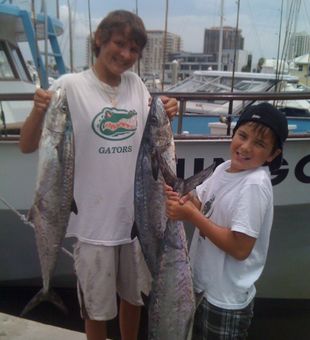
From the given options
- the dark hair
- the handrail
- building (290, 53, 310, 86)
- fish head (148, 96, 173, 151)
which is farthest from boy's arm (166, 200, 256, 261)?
building (290, 53, 310, 86)

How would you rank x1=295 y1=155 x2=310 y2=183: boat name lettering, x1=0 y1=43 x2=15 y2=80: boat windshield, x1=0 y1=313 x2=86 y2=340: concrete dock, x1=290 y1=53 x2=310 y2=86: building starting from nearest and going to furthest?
x1=0 y1=313 x2=86 y2=340: concrete dock < x1=295 y1=155 x2=310 y2=183: boat name lettering < x1=0 y1=43 x2=15 y2=80: boat windshield < x1=290 y1=53 x2=310 y2=86: building

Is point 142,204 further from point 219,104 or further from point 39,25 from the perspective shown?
point 219,104

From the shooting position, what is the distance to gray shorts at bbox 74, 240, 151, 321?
216 centimetres

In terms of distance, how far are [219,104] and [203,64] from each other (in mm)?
4167

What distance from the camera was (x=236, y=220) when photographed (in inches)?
67.6

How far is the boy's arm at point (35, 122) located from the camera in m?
1.83

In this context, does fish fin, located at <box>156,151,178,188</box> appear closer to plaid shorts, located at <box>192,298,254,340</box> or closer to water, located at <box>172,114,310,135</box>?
plaid shorts, located at <box>192,298,254,340</box>

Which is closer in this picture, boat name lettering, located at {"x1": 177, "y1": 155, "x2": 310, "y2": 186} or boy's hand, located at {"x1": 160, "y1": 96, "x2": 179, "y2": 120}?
boy's hand, located at {"x1": 160, "y1": 96, "x2": 179, "y2": 120}

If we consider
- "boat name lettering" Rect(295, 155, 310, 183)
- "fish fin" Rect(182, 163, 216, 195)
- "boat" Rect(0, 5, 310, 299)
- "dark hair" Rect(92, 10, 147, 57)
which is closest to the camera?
"fish fin" Rect(182, 163, 216, 195)

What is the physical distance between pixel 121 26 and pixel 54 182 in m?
0.76

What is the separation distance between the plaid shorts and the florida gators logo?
0.85 metres

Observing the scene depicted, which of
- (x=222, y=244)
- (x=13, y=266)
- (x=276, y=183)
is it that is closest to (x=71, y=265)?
(x=13, y=266)

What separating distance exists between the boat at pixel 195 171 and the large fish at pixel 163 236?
1.55 meters

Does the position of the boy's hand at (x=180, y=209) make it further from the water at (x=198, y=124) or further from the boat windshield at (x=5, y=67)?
the water at (x=198, y=124)
